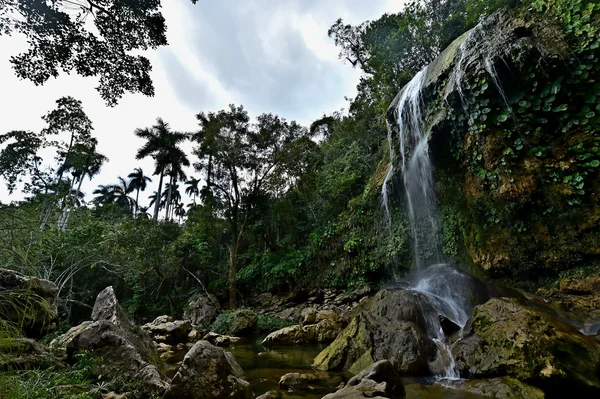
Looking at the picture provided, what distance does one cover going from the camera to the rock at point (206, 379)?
350 cm

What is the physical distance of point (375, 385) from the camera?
372 centimetres

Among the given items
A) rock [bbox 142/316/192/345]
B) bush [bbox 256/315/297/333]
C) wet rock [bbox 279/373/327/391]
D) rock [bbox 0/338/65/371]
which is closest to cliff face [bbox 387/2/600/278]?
wet rock [bbox 279/373/327/391]

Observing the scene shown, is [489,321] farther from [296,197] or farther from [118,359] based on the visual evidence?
[296,197]

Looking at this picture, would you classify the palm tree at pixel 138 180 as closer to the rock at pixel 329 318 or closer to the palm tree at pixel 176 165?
the palm tree at pixel 176 165

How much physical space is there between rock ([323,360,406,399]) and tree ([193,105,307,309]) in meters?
12.7

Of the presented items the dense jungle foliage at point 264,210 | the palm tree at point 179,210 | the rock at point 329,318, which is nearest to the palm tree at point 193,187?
the palm tree at point 179,210

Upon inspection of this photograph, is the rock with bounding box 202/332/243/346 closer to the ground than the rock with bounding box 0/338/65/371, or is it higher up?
closer to the ground

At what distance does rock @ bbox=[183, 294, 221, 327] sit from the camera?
1377 centimetres

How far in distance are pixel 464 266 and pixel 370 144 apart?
9154 millimetres

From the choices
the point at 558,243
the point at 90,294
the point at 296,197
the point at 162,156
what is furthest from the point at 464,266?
the point at 162,156

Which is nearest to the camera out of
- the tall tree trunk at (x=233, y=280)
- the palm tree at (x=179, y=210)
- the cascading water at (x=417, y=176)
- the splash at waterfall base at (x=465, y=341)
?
the splash at waterfall base at (x=465, y=341)

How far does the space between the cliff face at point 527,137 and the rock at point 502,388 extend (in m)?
4.53

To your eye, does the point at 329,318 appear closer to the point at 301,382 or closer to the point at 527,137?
the point at 301,382

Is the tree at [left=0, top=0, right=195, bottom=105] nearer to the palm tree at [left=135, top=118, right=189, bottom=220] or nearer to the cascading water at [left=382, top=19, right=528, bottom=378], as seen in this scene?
the cascading water at [left=382, top=19, right=528, bottom=378]
